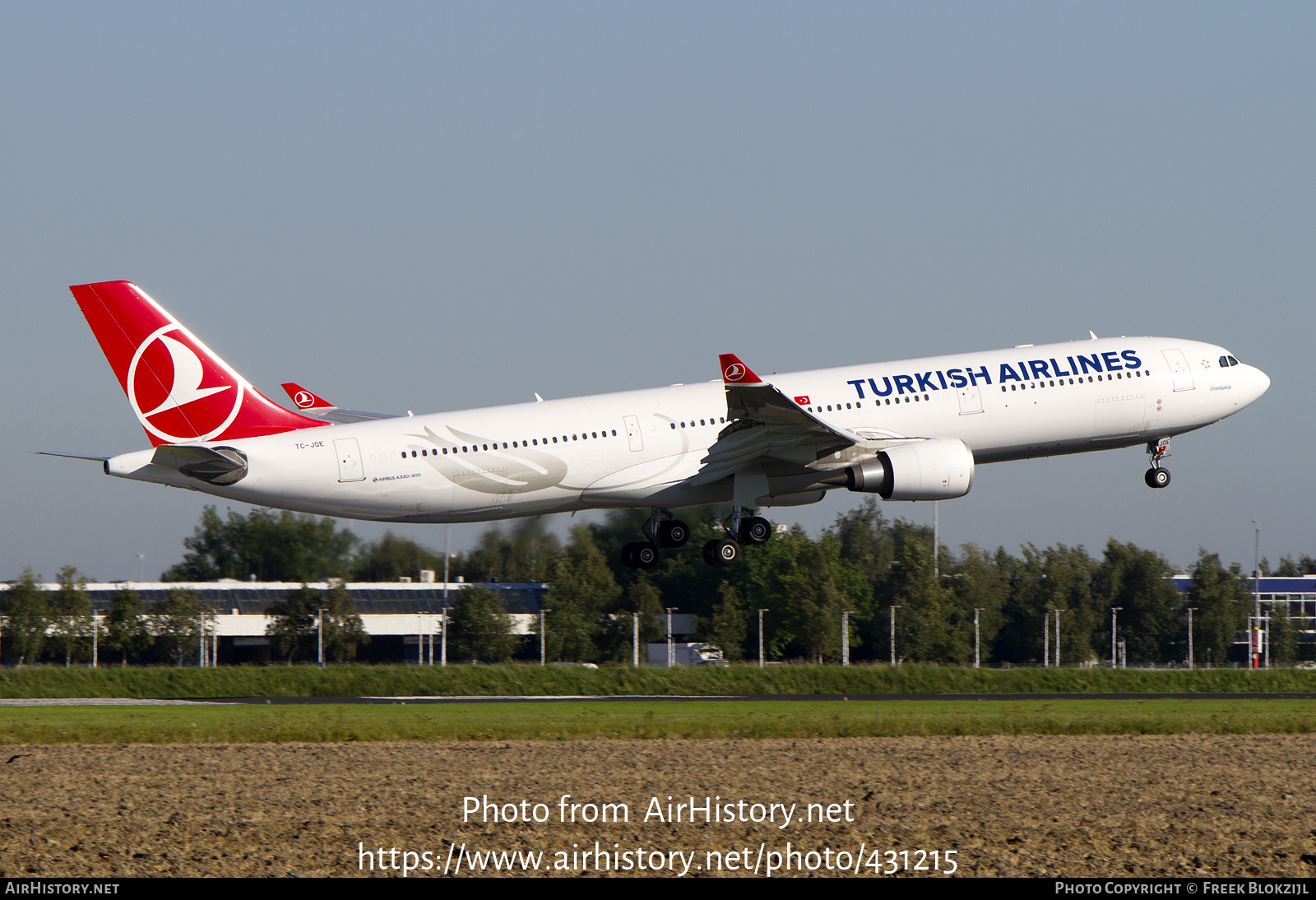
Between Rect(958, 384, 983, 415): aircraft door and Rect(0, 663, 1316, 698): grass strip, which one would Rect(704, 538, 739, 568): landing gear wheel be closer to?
Rect(958, 384, 983, 415): aircraft door

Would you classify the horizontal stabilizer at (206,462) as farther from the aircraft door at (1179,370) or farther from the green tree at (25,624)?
the green tree at (25,624)

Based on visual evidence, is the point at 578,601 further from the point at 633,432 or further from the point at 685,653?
the point at 633,432

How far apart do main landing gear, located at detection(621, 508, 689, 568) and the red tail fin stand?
1132 centimetres

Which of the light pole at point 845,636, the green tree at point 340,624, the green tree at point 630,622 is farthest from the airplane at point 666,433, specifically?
the light pole at point 845,636

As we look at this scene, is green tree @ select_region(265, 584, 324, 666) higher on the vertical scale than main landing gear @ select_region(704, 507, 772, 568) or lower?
lower

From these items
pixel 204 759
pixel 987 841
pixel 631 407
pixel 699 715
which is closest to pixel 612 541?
pixel 699 715

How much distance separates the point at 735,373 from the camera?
1526 inches

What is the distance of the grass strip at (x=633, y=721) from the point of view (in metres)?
41.0

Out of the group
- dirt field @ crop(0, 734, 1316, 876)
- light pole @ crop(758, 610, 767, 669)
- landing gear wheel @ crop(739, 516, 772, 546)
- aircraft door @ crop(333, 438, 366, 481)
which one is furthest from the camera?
light pole @ crop(758, 610, 767, 669)

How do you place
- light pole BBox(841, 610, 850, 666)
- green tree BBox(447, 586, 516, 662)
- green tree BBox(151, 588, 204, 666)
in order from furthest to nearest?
1. light pole BBox(841, 610, 850, 666)
2. green tree BBox(151, 588, 204, 666)
3. green tree BBox(447, 586, 516, 662)

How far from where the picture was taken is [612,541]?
3007 inches

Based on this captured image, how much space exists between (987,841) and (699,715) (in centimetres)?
2402

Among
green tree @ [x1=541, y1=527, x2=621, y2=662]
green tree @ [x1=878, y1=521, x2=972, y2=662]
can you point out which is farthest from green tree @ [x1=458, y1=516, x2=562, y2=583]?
green tree @ [x1=878, y1=521, x2=972, y2=662]

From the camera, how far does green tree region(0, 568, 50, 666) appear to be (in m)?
96.1
